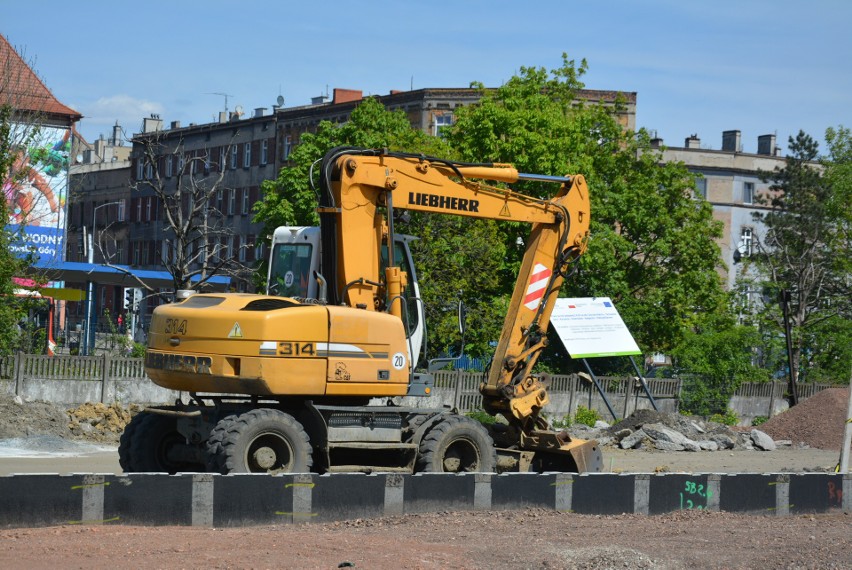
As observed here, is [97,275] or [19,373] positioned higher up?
[97,275]

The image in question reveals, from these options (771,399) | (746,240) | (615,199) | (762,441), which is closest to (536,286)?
(762,441)

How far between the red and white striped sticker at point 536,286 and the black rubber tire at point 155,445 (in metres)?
4.96

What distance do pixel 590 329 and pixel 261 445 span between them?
16.8 m

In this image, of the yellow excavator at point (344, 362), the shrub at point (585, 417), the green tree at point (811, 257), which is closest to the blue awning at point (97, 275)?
the shrub at point (585, 417)

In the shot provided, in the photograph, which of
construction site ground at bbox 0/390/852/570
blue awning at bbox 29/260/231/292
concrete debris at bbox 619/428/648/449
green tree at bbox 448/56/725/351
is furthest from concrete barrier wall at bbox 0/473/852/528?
green tree at bbox 448/56/725/351

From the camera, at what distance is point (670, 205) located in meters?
54.7

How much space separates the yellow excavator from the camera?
14266 mm

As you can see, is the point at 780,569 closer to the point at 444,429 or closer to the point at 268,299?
the point at 444,429

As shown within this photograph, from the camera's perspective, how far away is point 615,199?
51.8 m

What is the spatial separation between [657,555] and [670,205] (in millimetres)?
44153

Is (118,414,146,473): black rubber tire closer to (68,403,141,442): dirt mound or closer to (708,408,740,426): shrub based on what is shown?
(68,403,141,442): dirt mound

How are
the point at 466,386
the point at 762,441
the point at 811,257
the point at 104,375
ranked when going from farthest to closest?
the point at 811,257, the point at 466,386, the point at 104,375, the point at 762,441

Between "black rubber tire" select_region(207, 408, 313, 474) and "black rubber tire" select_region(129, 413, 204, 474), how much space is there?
1.43 m

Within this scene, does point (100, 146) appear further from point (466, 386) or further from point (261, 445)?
point (261, 445)
